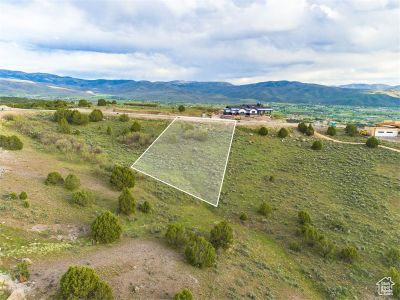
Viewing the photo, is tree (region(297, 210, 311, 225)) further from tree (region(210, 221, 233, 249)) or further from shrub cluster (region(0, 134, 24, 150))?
shrub cluster (region(0, 134, 24, 150))

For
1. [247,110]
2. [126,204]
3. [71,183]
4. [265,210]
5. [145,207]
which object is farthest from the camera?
[247,110]

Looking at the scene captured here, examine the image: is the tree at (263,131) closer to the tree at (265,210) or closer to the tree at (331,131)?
the tree at (331,131)

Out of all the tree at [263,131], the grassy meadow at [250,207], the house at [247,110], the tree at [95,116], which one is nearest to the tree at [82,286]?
the grassy meadow at [250,207]

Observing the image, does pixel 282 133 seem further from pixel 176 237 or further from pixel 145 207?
pixel 176 237

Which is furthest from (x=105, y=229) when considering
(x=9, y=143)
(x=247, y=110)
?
(x=247, y=110)

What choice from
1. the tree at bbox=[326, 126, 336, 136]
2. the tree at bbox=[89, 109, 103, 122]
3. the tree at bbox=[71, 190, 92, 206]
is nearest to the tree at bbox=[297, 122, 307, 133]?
the tree at bbox=[326, 126, 336, 136]

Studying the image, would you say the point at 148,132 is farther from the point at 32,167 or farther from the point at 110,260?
the point at 110,260

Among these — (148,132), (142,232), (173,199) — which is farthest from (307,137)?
(142,232)

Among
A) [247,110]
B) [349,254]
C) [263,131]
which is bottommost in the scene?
[349,254]
